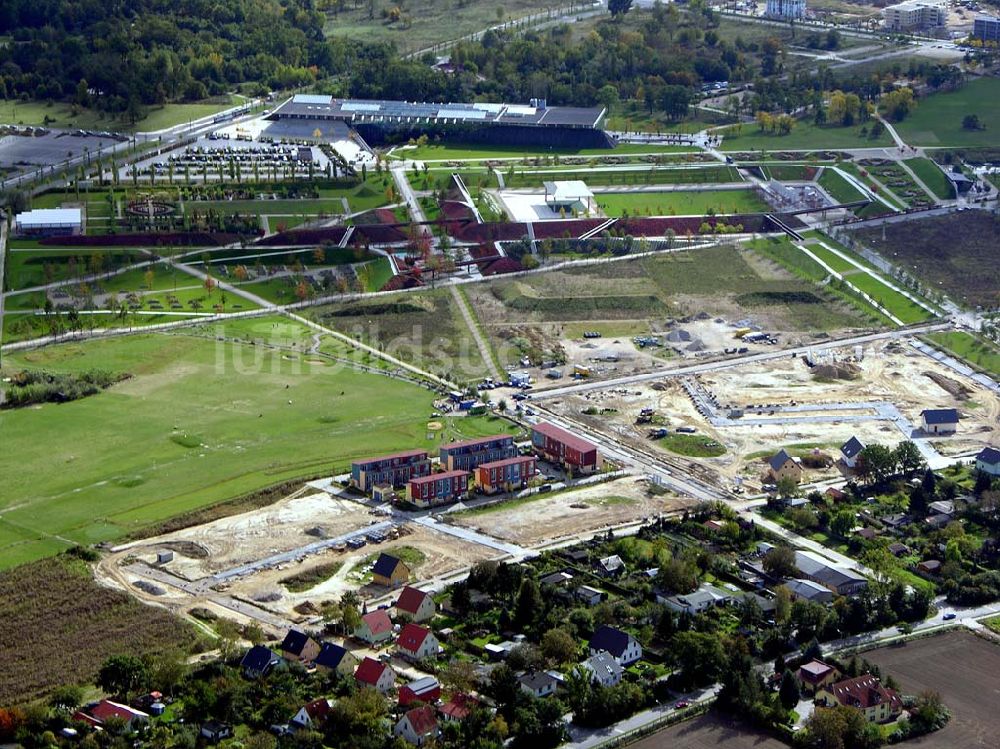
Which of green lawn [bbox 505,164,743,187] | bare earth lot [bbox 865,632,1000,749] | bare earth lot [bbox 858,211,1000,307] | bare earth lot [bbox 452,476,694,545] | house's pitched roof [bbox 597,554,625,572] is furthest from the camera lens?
green lawn [bbox 505,164,743,187]

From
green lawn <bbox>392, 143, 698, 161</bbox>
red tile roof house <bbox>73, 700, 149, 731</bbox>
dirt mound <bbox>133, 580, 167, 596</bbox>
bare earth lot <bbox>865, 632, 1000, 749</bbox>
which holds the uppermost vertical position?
green lawn <bbox>392, 143, 698, 161</bbox>

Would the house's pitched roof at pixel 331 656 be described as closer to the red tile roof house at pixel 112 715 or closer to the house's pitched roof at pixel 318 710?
the house's pitched roof at pixel 318 710

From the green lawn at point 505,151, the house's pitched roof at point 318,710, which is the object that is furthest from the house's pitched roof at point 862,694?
the green lawn at point 505,151

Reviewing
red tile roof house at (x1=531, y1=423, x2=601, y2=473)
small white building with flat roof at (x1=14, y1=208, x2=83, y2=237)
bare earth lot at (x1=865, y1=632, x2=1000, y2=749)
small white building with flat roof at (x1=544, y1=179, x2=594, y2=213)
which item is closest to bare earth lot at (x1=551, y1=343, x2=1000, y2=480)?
red tile roof house at (x1=531, y1=423, x2=601, y2=473)

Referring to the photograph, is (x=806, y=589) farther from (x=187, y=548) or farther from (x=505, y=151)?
(x=505, y=151)

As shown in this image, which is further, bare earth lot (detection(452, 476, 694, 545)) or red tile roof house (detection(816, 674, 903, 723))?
bare earth lot (detection(452, 476, 694, 545))

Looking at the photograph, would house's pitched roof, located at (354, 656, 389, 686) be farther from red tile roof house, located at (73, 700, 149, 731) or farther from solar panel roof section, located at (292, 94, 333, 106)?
solar panel roof section, located at (292, 94, 333, 106)

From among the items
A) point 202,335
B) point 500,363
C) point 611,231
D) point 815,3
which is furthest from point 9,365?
point 815,3
